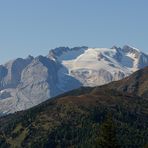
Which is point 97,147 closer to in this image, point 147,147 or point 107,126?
point 107,126

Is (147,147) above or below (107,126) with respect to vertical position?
below

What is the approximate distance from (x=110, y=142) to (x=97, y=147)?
18.7ft

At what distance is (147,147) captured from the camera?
378 feet

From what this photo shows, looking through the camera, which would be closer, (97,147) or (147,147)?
(97,147)

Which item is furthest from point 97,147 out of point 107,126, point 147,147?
point 147,147

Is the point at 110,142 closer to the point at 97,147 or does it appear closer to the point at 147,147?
the point at 97,147

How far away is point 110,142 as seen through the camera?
337 ft

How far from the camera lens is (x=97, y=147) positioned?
10769cm

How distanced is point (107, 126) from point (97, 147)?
5115 millimetres

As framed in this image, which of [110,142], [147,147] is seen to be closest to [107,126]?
[110,142]

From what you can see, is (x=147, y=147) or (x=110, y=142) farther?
(x=147, y=147)

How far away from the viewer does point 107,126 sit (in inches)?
4195

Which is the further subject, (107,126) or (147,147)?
(147,147)

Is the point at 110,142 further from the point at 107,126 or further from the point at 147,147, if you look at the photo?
the point at 147,147
